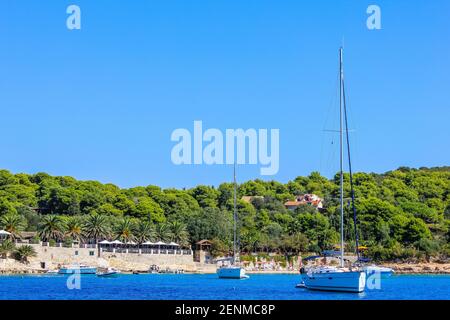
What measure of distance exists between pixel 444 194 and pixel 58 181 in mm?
63514

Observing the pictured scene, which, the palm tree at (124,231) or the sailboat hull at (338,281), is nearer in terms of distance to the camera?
the sailboat hull at (338,281)

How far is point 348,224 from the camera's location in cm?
9819

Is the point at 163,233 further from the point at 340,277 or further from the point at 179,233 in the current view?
the point at 340,277

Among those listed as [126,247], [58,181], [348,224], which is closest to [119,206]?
[58,181]

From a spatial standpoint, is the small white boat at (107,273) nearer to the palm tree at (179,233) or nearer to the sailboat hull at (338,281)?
the palm tree at (179,233)

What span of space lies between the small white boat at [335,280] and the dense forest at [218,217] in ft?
135

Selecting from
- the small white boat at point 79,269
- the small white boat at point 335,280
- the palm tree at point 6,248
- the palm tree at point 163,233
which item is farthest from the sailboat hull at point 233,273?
the small white boat at point 335,280

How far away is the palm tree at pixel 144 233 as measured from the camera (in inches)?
3588

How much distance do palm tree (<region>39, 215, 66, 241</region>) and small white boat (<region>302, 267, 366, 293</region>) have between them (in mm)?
40767

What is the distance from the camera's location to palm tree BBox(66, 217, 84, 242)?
86.1 metres

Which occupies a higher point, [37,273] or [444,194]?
[444,194]

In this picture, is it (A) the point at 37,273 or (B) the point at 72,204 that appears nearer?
(A) the point at 37,273
